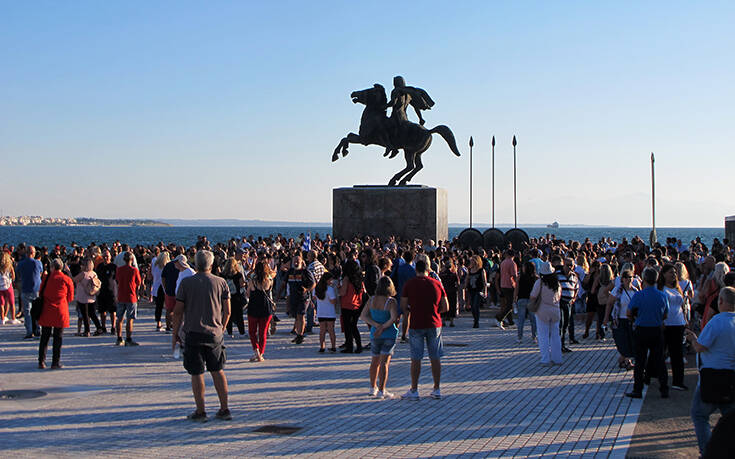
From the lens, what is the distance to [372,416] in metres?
7.47

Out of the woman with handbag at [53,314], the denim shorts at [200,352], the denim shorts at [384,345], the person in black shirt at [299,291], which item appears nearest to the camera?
the denim shorts at [200,352]

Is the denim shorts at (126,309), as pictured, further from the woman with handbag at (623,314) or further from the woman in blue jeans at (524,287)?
the woman with handbag at (623,314)

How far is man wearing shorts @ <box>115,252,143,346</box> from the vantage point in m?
12.2

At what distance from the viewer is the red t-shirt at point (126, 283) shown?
12227 mm

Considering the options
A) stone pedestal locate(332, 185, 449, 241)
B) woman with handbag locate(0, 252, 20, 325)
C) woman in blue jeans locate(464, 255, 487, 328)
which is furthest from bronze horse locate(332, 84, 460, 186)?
woman with handbag locate(0, 252, 20, 325)

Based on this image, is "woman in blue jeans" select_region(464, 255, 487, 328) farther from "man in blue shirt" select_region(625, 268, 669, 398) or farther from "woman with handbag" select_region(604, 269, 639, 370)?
"man in blue shirt" select_region(625, 268, 669, 398)

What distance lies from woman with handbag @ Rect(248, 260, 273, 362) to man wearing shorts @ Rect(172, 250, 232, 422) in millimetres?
3536

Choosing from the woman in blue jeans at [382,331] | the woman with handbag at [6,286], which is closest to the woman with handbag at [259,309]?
the woman in blue jeans at [382,331]

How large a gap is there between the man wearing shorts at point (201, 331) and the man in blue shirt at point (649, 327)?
4.49 m

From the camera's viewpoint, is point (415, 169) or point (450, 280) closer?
point (450, 280)

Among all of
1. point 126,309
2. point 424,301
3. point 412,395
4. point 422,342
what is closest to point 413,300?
point 424,301

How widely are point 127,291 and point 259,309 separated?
8.51ft

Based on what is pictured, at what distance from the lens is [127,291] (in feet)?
40.1

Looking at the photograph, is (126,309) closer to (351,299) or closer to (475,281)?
(351,299)
